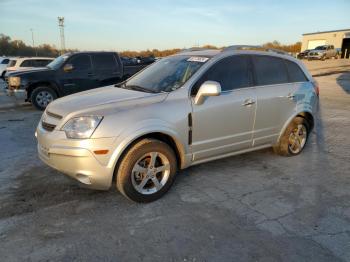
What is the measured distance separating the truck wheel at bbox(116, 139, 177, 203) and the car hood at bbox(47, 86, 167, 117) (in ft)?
1.60

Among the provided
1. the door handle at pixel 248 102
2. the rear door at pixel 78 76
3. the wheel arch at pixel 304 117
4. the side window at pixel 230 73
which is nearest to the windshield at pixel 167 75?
the side window at pixel 230 73

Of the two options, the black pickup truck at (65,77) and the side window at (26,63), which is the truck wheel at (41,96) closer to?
the black pickup truck at (65,77)

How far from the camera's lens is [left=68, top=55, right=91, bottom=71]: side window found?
34.8ft

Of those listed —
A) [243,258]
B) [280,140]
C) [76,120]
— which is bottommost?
[243,258]

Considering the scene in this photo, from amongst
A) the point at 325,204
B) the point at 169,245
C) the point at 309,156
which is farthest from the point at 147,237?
the point at 309,156

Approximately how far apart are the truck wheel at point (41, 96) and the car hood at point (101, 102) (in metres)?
6.57

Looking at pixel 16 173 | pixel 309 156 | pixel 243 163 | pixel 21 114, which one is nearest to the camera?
pixel 16 173

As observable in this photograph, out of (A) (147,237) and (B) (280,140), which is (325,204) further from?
(A) (147,237)

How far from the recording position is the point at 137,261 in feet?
9.45

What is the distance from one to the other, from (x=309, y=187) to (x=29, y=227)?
11.4 feet

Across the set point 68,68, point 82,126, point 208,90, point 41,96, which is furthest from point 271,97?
point 41,96

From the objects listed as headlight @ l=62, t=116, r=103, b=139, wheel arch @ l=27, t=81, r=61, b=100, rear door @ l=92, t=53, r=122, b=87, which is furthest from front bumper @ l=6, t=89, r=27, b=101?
headlight @ l=62, t=116, r=103, b=139

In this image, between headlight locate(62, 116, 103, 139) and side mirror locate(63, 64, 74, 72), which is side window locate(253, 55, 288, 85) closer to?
headlight locate(62, 116, 103, 139)

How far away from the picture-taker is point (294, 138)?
18.5ft
